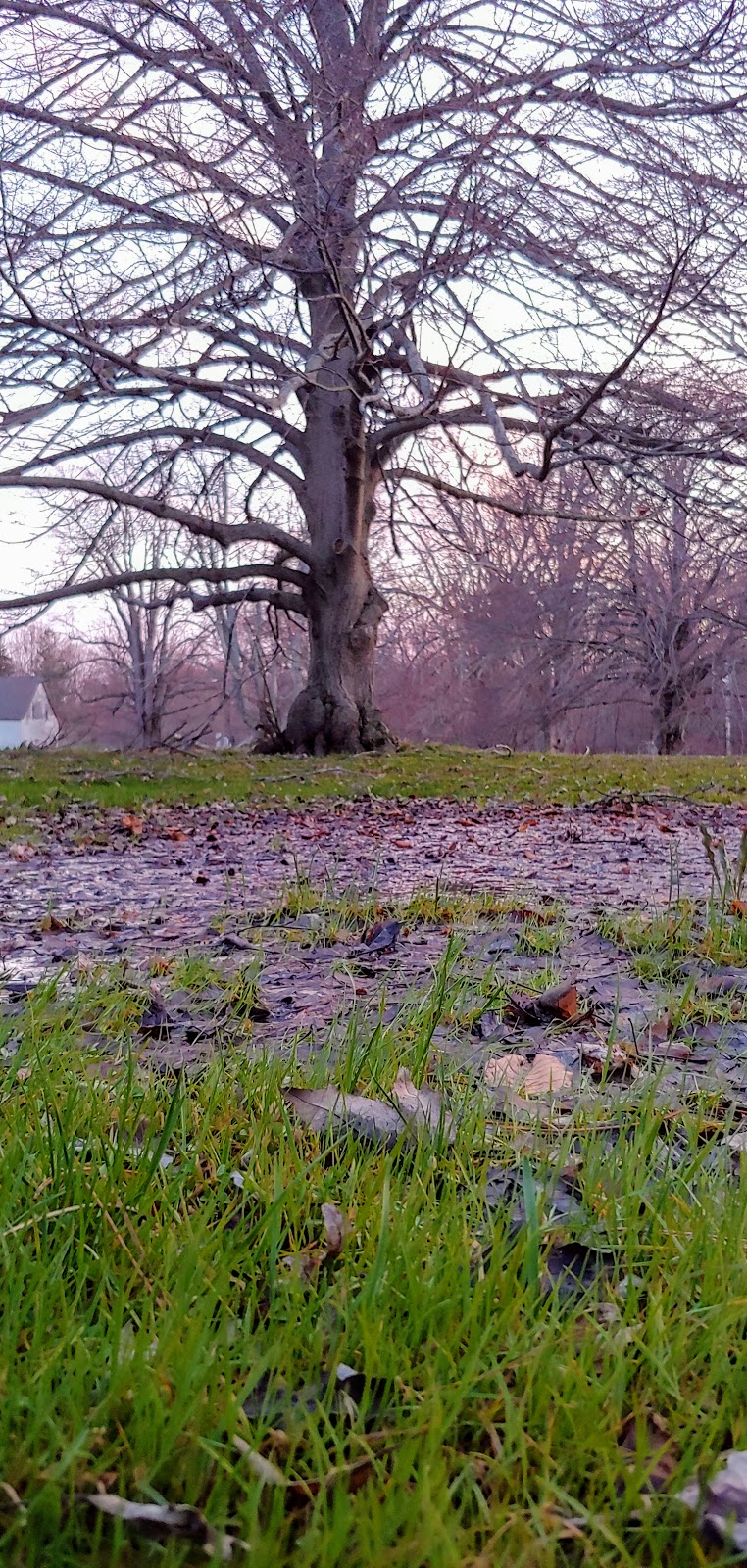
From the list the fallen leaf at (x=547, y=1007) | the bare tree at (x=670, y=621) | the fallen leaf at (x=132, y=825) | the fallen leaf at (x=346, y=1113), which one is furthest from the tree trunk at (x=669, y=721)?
the fallen leaf at (x=346, y=1113)

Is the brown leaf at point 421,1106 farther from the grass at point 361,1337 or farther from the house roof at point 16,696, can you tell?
the house roof at point 16,696

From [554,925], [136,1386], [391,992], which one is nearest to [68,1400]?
[136,1386]

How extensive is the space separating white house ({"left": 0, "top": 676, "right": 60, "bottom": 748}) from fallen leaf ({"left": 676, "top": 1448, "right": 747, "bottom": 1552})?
64.8 metres

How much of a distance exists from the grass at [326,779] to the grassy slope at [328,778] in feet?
0.04

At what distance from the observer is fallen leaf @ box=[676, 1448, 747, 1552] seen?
1047mm

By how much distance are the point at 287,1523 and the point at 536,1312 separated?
18.1 inches

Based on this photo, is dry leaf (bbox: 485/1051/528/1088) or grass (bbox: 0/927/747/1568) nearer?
grass (bbox: 0/927/747/1568)

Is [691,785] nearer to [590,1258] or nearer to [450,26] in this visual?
[450,26]

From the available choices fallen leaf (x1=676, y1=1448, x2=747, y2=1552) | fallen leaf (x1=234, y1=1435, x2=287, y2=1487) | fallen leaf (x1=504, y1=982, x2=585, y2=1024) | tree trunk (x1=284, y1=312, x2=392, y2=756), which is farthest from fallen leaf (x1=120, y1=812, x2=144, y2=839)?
tree trunk (x1=284, y1=312, x2=392, y2=756)

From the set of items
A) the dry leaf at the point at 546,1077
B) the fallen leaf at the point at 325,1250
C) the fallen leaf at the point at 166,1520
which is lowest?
the fallen leaf at the point at 166,1520

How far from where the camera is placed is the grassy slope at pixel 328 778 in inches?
373

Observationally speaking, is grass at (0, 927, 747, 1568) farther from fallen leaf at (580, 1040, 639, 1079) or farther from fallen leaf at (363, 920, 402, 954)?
fallen leaf at (363, 920, 402, 954)

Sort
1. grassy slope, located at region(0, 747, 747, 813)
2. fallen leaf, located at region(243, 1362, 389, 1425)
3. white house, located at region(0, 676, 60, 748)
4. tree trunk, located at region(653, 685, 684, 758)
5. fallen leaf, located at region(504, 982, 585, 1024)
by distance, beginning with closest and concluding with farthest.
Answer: fallen leaf, located at region(243, 1362, 389, 1425) < fallen leaf, located at region(504, 982, 585, 1024) < grassy slope, located at region(0, 747, 747, 813) < tree trunk, located at region(653, 685, 684, 758) < white house, located at region(0, 676, 60, 748)

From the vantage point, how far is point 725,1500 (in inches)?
42.7
